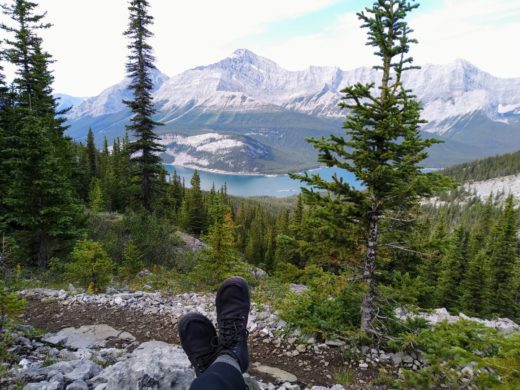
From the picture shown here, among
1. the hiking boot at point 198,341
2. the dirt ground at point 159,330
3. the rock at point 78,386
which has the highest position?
the hiking boot at point 198,341

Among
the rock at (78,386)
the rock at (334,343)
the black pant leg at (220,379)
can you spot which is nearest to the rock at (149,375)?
the rock at (78,386)

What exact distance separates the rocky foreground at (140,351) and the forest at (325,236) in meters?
0.48

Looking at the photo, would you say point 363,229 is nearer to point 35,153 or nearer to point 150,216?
point 35,153

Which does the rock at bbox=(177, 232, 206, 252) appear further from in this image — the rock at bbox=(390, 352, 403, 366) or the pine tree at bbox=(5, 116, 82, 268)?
the rock at bbox=(390, 352, 403, 366)

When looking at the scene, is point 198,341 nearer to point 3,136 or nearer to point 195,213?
point 3,136

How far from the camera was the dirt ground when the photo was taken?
17.1 feet

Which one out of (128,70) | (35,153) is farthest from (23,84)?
(35,153)

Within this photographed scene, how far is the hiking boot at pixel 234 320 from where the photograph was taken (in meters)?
4.03

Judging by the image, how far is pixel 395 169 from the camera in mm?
5191

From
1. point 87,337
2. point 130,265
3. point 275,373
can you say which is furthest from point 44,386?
point 130,265

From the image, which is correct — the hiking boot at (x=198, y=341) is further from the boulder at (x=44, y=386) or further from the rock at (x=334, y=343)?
the rock at (x=334, y=343)

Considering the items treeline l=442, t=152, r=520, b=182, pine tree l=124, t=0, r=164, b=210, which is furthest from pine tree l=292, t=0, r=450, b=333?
treeline l=442, t=152, r=520, b=182

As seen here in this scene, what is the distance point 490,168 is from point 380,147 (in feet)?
625

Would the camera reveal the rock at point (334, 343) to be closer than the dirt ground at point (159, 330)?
No
